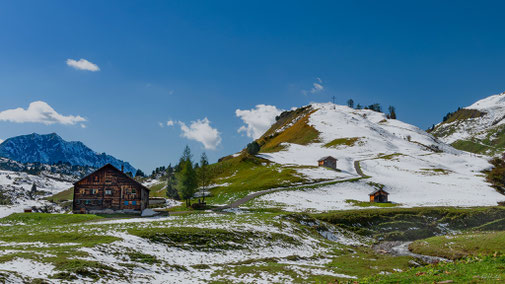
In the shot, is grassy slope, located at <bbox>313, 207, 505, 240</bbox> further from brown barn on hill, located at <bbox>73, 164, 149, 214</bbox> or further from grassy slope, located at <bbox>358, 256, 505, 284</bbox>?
brown barn on hill, located at <bbox>73, 164, 149, 214</bbox>

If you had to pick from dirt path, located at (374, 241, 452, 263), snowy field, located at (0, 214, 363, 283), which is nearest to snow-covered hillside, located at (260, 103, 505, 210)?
dirt path, located at (374, 241, 452, 263)

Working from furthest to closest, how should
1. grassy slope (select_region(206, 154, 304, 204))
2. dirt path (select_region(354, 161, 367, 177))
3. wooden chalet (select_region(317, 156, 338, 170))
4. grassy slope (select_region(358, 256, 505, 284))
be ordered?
wooden chalet (select_region(317, 156, 338, 170)), dirt path (select_region(354, 161, 367, 177)), grassy slope (select_region(206, 154, 304, 204)), grassy slope (select_region(358, 256, 505, 284))

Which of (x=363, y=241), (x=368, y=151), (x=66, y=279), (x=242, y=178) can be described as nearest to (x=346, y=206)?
(x=363, y=241)

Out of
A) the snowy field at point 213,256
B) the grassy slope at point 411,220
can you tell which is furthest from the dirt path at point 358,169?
the snowy field at point 213,256

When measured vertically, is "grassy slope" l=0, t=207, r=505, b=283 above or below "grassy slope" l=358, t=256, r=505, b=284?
below

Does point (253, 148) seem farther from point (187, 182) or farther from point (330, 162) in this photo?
point (187, 182)

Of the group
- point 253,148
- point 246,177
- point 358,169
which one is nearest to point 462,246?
point 246,177

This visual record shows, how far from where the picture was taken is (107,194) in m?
74.4

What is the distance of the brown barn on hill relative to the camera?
73875 millimetres

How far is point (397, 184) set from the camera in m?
101

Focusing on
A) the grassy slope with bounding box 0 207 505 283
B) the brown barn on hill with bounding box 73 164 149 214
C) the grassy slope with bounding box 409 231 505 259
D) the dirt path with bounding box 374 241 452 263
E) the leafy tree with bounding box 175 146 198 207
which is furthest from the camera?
the leafy tree with bounding box 175 146 198 207

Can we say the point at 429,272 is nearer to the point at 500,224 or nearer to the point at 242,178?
the point at 500,224

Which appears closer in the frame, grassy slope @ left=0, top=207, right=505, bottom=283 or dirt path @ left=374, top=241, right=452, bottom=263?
grassy slope @ left=0, top=207, right=505, bottom=283

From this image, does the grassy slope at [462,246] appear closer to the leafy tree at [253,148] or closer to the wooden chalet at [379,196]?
the wooden chalet at [379,196]
